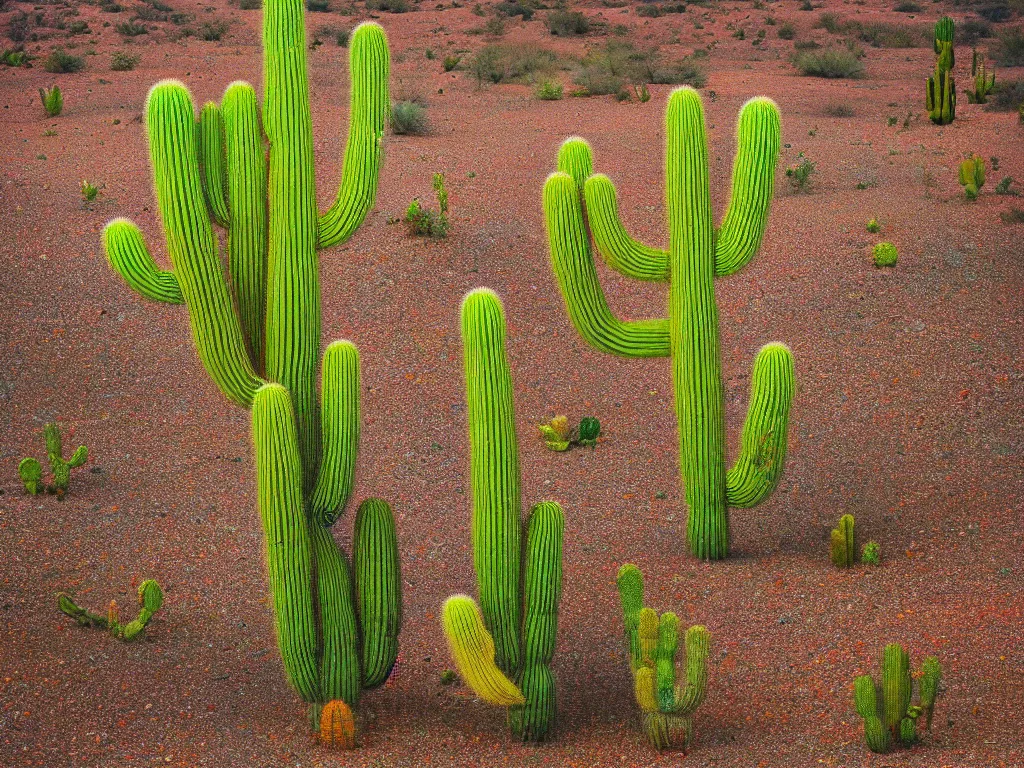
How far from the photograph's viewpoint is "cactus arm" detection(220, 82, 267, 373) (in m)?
6.02

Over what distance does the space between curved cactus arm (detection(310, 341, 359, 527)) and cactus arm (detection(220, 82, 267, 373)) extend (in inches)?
19.7

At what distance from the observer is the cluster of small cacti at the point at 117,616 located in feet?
22.6

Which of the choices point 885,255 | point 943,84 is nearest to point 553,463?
point 885,255

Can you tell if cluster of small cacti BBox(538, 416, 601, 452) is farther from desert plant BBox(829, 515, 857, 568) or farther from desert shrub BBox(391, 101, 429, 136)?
desert shrub BBox(391, 101, 429, 136)

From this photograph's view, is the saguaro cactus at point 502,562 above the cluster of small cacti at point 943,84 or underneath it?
underneath

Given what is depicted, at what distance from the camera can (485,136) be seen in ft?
56.0

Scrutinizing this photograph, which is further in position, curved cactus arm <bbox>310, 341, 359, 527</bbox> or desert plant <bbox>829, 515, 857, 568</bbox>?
desert plant <bbox>829, 515, 857, 568</bbox>

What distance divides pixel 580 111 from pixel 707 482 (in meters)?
12.1

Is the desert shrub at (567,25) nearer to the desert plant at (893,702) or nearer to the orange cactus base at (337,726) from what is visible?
the orange cactus base at (337,726)

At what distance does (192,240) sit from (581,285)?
87.7 inches

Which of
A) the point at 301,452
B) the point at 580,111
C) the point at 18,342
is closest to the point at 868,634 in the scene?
the point at 301,452

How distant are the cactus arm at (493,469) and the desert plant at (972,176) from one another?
9.30m

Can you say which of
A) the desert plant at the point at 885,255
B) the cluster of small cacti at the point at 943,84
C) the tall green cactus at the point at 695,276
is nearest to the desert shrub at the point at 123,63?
the cluster of small cacti at the point at 943,84

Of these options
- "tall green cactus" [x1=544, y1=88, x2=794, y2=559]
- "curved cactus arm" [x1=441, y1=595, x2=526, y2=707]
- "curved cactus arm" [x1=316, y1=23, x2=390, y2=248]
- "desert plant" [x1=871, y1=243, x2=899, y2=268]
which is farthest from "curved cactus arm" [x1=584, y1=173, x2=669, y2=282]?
"desert plant" [x1=871, y1=243, x2=899, y2=268]
